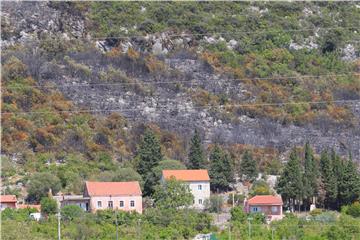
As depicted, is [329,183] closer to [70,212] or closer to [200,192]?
[200,192]

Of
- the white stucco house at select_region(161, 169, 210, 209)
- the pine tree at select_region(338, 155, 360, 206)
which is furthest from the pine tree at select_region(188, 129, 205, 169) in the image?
the pine tree at select_region(338, 155, 360, 206)

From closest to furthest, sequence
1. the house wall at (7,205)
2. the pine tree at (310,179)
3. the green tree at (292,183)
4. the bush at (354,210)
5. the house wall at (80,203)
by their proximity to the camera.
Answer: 1. the bush at (354,210)
2. the house wall at (7,205)
3. the house wall at (80,203)
4. the green tree at (292,183)
5. the pine tree at (310,179)

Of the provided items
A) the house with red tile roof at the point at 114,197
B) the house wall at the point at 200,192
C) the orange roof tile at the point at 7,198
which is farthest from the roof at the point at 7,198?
the house wall at the point at 200,192

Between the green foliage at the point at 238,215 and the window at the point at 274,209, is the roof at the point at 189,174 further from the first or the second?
the green foliage at the point at 238,215

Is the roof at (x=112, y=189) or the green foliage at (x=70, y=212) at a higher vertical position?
the roof at (x=112, y=189)

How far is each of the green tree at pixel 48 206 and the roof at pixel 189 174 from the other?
17.7 feet

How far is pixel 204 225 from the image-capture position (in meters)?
34.0

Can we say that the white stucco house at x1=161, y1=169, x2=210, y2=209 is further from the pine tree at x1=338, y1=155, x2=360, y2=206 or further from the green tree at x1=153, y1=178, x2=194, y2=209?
the pine tree at x1=338, y1=155, x2=360, y2=206

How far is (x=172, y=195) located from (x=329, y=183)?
238 inches

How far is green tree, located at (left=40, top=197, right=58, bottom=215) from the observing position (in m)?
35.4

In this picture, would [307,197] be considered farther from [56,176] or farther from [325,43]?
[325,43]

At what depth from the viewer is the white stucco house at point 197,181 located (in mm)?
40344

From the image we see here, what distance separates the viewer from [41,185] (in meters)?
39.2

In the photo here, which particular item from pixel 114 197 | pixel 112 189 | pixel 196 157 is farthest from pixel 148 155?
pixel 114 197
